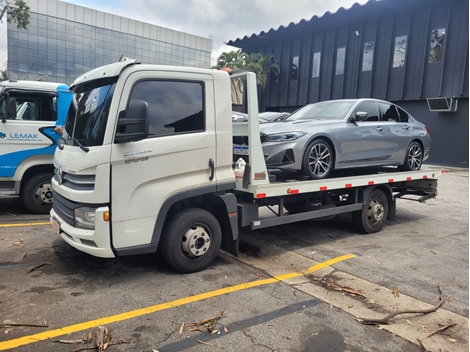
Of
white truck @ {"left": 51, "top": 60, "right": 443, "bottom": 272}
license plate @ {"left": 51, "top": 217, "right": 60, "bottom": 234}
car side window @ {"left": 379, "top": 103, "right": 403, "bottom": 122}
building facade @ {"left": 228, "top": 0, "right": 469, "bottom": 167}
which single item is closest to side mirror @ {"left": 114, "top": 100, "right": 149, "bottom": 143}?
white truck @ {"left": 51, "top": 60, "right": 443, "bottom": 272}

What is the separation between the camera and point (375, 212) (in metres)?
6.90

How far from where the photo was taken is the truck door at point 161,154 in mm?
3982

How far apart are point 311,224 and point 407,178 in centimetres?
199

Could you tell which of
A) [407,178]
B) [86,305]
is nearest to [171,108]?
[86,305]

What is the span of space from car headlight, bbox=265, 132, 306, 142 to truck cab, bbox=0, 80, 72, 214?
409cm

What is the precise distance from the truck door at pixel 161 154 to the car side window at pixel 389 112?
13.3 ft

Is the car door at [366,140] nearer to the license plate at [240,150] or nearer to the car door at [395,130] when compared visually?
the car door at [395,130]

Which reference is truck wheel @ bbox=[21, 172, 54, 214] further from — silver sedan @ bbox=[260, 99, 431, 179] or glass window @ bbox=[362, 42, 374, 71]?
glass window @ bbox=[362, 42, 374, 71]

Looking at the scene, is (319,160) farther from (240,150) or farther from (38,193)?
(38,193)

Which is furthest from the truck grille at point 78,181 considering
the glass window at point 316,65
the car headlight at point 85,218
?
the glass window at point 316,65

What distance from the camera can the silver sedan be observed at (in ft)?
18.4

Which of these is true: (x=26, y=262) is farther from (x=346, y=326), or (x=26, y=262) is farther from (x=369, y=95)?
(x=369, y=95)

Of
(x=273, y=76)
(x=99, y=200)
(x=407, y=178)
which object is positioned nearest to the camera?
(x=99, y=200)

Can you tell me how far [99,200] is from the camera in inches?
153
